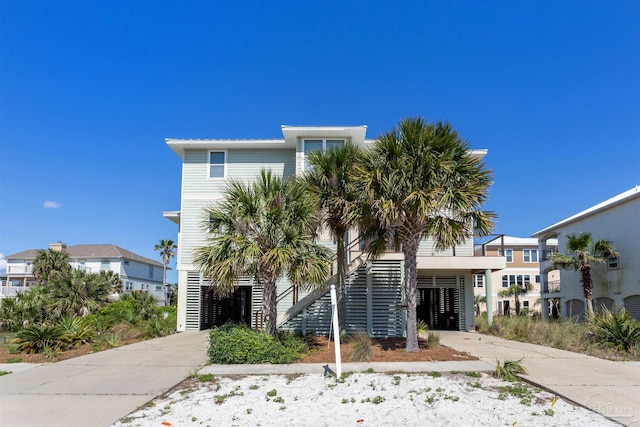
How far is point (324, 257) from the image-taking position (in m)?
12.3

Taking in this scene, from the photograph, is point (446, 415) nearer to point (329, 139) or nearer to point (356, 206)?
point (356, 206)

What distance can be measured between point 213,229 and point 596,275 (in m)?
25.5

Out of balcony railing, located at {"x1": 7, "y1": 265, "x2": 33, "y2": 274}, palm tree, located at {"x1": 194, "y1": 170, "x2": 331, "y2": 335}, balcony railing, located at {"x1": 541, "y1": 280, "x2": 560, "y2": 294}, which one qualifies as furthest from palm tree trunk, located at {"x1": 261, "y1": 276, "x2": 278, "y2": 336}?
balcony railing, located at {"x1": 7, "y1": 265, "x2": 33, "y2": 274}

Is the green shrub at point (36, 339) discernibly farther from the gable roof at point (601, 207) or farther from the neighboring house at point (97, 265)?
the neighboring house at point (97, 265)

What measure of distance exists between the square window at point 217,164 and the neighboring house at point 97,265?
2589cm

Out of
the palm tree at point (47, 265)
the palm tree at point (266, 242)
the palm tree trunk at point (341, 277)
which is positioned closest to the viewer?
the palm tree at point (266, 242)

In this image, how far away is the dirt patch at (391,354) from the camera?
11.1 m

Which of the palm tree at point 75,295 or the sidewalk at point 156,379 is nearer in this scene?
the sidewalk at point 156,379

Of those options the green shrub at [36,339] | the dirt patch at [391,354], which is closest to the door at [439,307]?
the dirt patch at [391,354]

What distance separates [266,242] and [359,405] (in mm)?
5507

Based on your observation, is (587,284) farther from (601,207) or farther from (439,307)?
(439,307)

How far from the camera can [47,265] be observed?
34406 mm

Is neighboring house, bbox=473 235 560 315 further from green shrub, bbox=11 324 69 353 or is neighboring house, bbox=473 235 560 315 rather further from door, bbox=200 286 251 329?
green shrub, bbox=11 324 69 353

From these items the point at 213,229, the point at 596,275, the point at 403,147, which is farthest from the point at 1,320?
the point at 596,275
